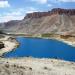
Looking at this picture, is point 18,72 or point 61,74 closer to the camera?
point 18,72

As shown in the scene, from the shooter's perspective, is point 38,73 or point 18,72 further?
point 38,73

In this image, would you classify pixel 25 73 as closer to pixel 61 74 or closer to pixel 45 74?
pixel 45 74

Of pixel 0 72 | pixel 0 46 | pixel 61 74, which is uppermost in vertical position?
pixel 0 72

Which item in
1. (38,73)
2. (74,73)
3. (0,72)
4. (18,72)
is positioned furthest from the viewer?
(74,73)

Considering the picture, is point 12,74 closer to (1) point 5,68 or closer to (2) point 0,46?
(1) point 5,68

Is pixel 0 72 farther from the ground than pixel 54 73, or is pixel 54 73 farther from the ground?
pixel 0 72

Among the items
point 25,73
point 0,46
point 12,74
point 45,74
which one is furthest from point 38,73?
point 0,46

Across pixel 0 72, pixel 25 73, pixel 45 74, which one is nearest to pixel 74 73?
pixel 45 74

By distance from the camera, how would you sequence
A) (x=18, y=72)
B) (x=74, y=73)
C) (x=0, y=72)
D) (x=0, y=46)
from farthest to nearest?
(x=0, y=46)
(x=74, y=73)
(x=18, y=72)
(x=0, y=72)

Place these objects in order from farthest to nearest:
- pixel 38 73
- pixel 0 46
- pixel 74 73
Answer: pixel 0 46, pixel 74 73, pixel 38 73
